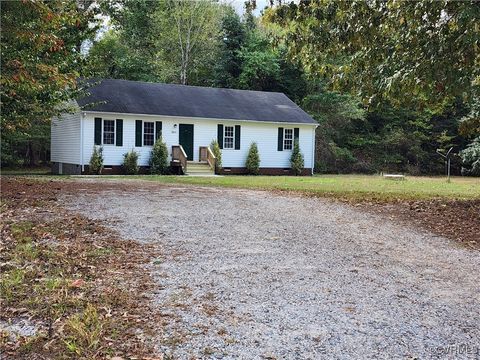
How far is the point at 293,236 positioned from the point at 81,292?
3.55 m

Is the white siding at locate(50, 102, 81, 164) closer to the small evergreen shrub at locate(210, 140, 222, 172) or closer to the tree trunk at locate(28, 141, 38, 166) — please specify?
the tree trunk at locate(28, 141, 38, 166)

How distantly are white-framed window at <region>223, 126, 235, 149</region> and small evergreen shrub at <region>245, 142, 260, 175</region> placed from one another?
1.01 metres

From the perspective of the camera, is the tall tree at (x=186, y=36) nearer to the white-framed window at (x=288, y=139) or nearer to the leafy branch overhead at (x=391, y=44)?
the white-framed window at (x=288, y=139)

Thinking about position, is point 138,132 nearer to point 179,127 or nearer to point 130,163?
point 130,163

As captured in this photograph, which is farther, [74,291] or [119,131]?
[119,131]

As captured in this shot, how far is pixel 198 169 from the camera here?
22047mm

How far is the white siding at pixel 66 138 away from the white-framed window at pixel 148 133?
9.42 ft

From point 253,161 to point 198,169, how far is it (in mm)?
3156

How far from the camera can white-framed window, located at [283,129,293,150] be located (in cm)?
2517

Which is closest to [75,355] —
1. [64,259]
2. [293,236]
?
[64,259]

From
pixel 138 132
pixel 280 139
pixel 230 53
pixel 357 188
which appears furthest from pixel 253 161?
pixel 230 53

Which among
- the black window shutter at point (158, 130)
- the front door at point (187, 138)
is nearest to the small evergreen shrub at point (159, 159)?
the black window shutter at point (158, 130)

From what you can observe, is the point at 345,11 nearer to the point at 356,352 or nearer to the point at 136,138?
the point at 356,352

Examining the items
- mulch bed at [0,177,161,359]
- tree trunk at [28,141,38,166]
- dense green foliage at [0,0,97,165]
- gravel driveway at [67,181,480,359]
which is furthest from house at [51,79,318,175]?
mulch bed at [0,177,161,359]
